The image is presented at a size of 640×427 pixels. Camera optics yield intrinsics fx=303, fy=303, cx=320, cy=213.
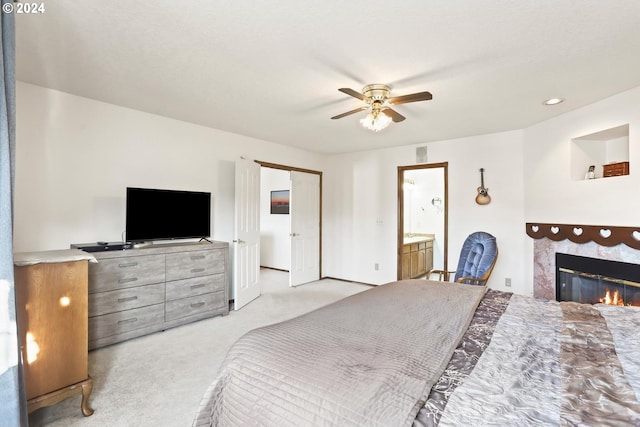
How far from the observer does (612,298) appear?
2.97 m

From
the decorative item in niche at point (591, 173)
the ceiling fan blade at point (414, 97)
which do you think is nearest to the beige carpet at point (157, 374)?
the ceiling fan blade at point (414, 97)

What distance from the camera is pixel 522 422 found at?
0.86 m

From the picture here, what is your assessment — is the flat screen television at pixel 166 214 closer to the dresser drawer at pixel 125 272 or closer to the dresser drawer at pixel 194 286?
the dresser drawer at pixel 125 272

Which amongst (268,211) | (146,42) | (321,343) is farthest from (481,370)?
(268,211)

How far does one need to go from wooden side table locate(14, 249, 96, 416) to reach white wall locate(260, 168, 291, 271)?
4760 mm

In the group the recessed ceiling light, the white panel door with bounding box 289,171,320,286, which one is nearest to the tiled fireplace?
the recessed ceiling light

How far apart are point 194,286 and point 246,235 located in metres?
1.07

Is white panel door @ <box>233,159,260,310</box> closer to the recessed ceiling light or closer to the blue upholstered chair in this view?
the blue upholstered chair

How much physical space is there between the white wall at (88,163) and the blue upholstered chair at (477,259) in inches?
131

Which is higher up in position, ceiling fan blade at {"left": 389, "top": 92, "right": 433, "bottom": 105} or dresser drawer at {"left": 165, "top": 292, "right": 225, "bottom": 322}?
ceiling fan blade at {"left": 389, "top": 92, "right": 433, "bottom": 105}

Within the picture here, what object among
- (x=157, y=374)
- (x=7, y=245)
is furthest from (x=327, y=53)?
(x=157, y=374)

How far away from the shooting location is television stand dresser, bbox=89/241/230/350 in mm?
2795

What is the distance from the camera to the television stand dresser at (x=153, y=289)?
2.79 metres

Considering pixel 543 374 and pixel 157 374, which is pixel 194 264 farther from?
pixel 543 374
